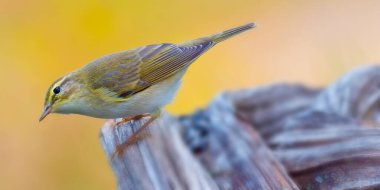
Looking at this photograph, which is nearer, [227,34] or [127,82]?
[127,82]

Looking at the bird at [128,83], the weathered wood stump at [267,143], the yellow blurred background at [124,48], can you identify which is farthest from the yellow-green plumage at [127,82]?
the yellow blurred background at [124,48]

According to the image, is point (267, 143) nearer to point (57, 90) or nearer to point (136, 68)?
point (136, 68)

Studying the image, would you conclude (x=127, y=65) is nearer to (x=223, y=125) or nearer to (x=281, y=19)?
(x=223, y=125)

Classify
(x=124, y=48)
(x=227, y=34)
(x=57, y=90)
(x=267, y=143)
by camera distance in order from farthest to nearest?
(x=124, y=48) < (x=267, y=143) < (x=227, y=34) < (x=57, y=90)

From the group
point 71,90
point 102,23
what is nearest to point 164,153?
point 71,90

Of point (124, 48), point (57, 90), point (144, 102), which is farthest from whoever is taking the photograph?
point (124, 48)

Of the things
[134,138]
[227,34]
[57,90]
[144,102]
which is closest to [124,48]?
[227,34]

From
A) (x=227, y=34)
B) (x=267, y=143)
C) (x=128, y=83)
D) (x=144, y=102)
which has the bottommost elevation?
(x=267, y=143)
